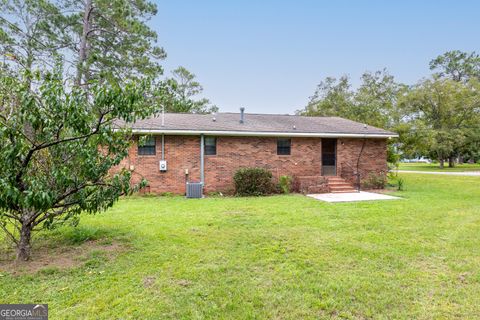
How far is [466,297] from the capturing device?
3037 millimetres

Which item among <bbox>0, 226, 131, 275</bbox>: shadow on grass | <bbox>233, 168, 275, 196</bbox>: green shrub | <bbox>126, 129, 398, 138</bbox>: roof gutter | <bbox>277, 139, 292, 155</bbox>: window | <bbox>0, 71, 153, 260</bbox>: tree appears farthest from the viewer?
<bbox>277, 139, 292, 155</bbox>: window

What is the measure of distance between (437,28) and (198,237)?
2053 centimetres

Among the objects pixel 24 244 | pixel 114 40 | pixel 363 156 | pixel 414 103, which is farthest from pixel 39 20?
pixel 414 103

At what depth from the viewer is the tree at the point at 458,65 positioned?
1474 inches

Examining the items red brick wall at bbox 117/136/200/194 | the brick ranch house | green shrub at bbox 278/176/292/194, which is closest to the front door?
the brick ranch house

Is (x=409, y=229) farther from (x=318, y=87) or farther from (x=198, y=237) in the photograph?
(x=318, y=87)

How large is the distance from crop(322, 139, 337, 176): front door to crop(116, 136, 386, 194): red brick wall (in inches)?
15.5

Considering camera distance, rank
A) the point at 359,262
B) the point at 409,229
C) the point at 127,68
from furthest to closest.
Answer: the point at 127,68
the point at 409,229
the point at 359,262

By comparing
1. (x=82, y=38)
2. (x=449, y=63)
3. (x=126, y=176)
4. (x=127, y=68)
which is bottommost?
(x=126, y=176)

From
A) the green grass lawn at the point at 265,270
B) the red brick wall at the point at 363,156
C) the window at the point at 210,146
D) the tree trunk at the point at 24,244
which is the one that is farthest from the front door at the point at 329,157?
the tree trunk at the point at 24,244

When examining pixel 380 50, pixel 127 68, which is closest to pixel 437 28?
pixel 380 50

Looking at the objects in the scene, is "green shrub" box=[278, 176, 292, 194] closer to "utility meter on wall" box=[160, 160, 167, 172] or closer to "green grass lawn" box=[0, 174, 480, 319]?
"green grass lawn" box=[0, 174, 480, 319]

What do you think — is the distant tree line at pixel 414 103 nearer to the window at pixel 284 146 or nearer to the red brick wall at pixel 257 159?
the red brick wall at pixel 257 159

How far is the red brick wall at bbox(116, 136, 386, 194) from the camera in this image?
10953mm
